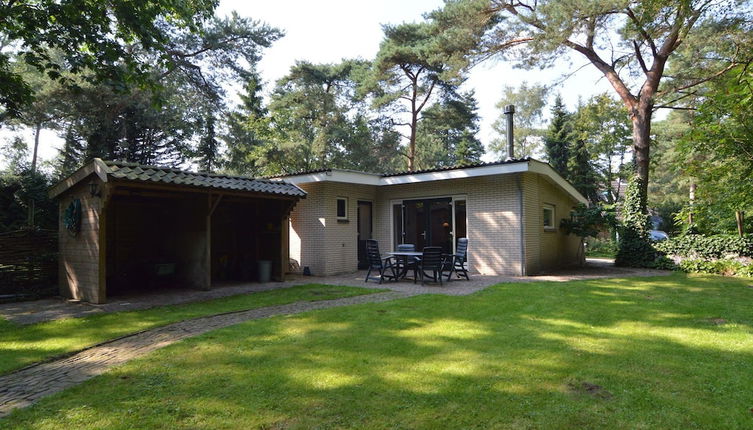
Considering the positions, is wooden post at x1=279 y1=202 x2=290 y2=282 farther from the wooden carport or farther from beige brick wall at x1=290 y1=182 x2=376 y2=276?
beige brick wall at x1=290 y1=182 x2=376 y2=276

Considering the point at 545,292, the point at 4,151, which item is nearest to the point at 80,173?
the point at 545,292

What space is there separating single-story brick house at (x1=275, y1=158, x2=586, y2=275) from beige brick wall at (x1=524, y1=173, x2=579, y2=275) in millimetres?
29

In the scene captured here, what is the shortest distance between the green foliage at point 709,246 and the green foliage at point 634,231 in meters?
0.45

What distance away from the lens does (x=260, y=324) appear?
5.59 metres

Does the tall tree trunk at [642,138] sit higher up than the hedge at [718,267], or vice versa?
the tall tree trunk at [642,138]

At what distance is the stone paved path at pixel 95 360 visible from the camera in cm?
341

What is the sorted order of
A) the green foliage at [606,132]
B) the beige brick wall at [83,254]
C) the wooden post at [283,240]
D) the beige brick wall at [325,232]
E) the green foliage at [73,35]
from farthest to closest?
the green foliage at [606,132] → the beige brick wall at [325,232] → the wooden post at [283,240] → the green foliage at [73,35] → the beige brick wall at [83,254]

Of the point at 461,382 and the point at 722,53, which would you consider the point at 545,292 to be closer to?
the point at 461,382

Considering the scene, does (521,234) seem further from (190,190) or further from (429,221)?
(190,190)

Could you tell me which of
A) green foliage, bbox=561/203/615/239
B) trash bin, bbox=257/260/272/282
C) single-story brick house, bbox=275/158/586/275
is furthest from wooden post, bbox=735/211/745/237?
trash bin, bbox=257/260/272/282

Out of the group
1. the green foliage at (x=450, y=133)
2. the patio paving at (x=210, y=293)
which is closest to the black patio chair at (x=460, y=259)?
the patio paving at (x=210, y=293)

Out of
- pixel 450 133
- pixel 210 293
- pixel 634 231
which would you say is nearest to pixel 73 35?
pixel 210 293

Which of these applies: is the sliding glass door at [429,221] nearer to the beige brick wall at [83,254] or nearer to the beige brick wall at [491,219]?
the beige brick wall at [491,219]

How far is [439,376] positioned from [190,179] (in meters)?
6.40
